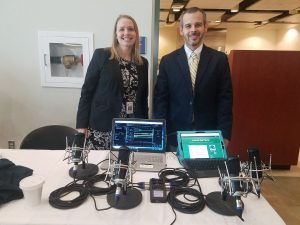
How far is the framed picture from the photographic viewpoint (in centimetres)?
234

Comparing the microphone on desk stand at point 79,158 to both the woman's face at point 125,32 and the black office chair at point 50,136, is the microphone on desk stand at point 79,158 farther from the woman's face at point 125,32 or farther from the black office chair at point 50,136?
the woman's face at point 125,32

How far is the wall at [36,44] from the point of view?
229 centimetres

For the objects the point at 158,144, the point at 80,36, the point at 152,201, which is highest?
the point at 80,36

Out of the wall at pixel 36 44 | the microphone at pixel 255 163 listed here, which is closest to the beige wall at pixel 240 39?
the wall at pixel 36 44

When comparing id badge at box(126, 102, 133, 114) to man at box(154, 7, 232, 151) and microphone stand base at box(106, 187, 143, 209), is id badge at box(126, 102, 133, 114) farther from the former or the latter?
microphone stand base at box(106, 187, 143, 209)

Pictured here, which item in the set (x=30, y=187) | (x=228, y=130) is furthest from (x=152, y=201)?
(x=228, y=130)

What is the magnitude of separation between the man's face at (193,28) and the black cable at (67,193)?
1138 millimetres

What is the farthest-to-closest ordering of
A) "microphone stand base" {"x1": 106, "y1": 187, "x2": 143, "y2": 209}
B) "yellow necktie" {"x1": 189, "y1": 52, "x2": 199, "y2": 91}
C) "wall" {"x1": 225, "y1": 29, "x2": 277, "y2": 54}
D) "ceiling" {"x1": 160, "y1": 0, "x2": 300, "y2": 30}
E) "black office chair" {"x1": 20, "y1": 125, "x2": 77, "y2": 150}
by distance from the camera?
"wall" {"x1": 225, "y1": 29, "x2": 277, "y2": 54} → "ceiling" {"x1": 160, "y1": 0, "x2": 300, "y2": 30} → "black office chair" {"x1": 20, "y1": 125, "x2": 77, "y2": 150} → "yellow necktie" {"x1": 189, "y1": 52, "x2": 199, "y2": 91} → "microphone stand base" {"x1": 106, "y1": 187, "x2": 143, "y2": 209}

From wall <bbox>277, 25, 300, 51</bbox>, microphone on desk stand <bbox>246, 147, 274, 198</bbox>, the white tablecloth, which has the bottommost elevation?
the white tablecloth

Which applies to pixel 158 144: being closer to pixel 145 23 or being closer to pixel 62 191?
pixel 62 191

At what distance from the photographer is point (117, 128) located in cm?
142

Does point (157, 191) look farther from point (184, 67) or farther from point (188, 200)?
point (184, 67)

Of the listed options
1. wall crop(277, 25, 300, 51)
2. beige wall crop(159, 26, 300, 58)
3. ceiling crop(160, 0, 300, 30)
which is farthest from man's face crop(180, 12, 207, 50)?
wall crop(277, 25, 300, 51)

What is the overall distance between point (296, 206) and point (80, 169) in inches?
82.5
